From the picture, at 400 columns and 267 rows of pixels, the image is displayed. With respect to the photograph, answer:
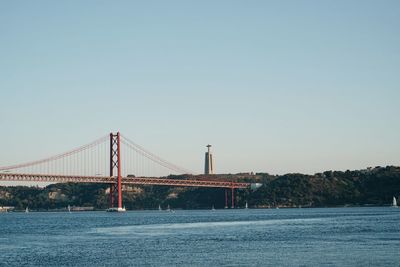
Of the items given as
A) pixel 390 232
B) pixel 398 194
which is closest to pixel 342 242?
pixel 390 232

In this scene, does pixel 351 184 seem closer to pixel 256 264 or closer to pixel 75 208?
pixel 75 208

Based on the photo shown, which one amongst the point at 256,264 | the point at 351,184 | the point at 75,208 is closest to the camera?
the point at 256,264

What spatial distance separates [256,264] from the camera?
127 feet

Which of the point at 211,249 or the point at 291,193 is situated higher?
the point at 291,193

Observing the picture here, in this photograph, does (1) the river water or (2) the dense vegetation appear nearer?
(1) the river water

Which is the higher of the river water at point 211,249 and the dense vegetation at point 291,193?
the dense vegetation at point 291,193

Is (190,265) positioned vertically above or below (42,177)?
below

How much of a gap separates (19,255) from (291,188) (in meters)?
137

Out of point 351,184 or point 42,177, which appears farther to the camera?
point 351,184

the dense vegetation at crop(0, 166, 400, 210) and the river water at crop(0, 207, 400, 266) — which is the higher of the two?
the dense vegetation at crop(0, 166, 400, 210)

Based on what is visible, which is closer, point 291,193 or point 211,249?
point 211,249

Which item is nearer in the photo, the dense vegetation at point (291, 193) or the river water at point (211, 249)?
the river water at point (211, 249)

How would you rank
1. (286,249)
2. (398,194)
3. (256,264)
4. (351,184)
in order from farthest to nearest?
(351,184)
(398,194)
(286,249)
(256,264)

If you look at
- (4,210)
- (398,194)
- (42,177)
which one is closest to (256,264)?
(42,177)
